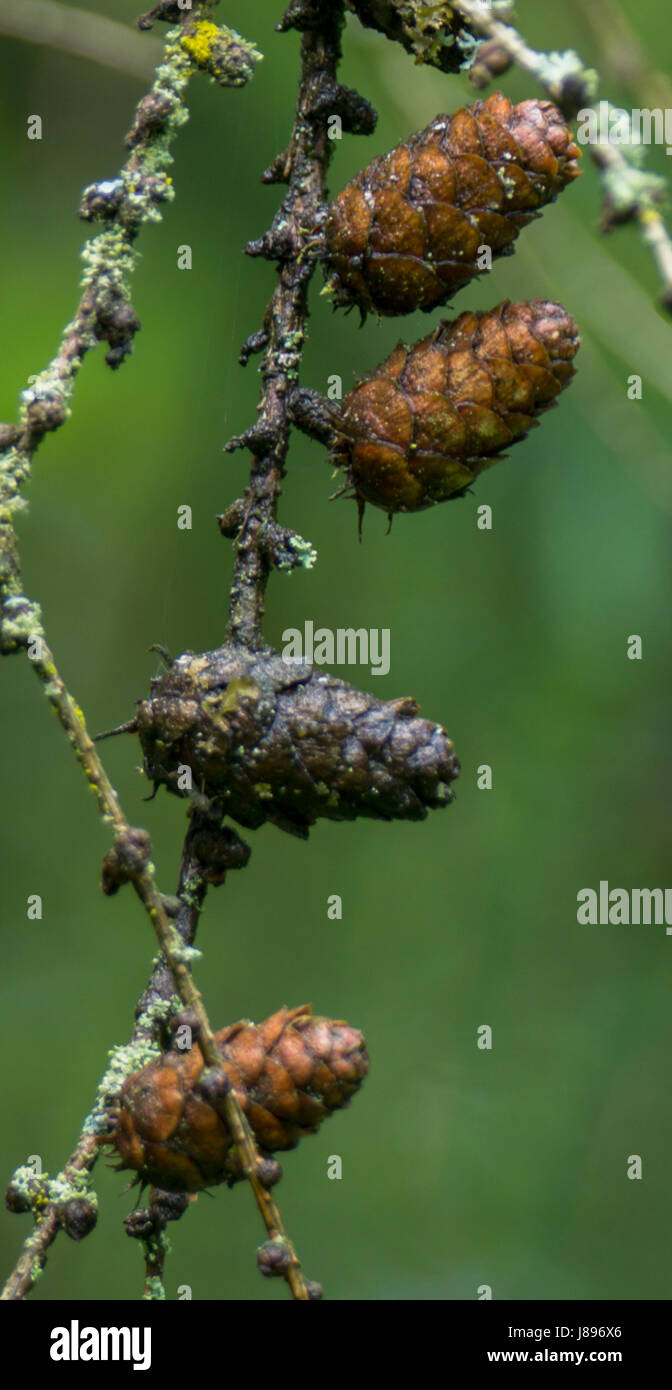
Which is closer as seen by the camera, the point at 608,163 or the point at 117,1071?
the point at 608,163

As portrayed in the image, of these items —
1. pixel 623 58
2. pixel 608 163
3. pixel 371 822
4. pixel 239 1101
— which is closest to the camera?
pixel 608 163

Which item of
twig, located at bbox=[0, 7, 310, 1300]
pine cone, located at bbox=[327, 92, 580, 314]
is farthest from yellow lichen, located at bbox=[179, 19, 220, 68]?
pine cone, located at bbox=[327, 92, 580, 314]

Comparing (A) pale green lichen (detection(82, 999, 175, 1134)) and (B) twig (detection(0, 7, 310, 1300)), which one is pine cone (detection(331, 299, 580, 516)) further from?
(A) pale green lichen (detection(82, 999, 175, 1134))

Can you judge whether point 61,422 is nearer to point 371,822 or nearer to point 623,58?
point 623,58

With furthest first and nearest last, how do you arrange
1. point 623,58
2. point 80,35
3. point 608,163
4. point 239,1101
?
point 80,35, point 623,58, point 239,1101, point 608,163

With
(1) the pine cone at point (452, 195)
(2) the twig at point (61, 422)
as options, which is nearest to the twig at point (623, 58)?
(1) the pine cone at point (452, 195)

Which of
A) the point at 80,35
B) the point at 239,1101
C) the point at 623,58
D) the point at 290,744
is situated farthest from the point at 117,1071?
the point at 80,35

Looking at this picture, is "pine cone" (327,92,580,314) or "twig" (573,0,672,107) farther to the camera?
"twig" (573,0,672,107)
